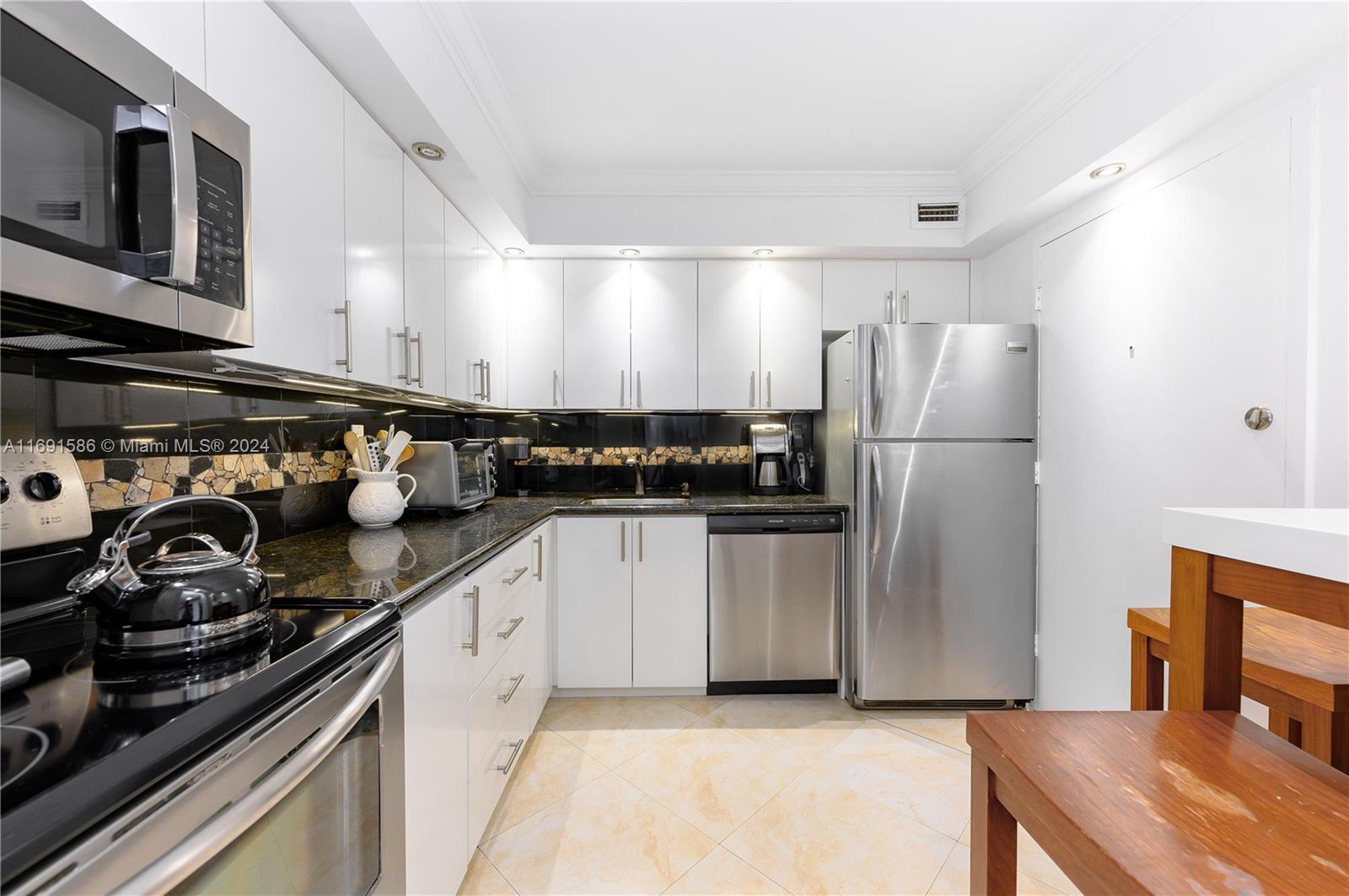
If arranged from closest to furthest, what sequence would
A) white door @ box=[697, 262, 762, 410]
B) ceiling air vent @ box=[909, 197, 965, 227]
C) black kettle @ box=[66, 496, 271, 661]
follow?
black kettle @ box=[66, 496, 271, 661] < ceiling air vent @ box=[909, 197, 965, 227] < white door @ box=[697, 262, 762, 410]

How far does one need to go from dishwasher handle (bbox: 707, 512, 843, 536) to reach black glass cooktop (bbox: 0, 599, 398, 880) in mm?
1832

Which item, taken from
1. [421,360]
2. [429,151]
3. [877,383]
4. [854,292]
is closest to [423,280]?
[421,360]

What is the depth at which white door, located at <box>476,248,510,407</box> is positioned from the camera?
2.55m

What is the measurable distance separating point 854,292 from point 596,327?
140cm

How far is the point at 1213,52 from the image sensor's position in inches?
60.0

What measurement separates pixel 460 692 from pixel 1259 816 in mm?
1465

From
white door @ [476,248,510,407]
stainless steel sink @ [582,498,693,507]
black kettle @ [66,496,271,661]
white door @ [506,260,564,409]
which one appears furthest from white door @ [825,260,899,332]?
black kettle @ [66,496,271,661]

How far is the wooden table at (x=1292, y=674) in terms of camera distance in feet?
3.27

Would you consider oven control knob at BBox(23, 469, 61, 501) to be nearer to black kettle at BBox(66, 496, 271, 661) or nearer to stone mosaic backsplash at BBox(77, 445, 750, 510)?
stone mosaic backsplash at BBox(77, 445, 750, 510)

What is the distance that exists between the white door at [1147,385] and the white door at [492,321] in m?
2.56

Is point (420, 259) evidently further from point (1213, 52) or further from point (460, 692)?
point (1213, 52)

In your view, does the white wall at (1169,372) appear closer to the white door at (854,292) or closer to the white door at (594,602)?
the white door at (854,292)

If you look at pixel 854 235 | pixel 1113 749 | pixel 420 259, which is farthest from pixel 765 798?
pixel 854 235

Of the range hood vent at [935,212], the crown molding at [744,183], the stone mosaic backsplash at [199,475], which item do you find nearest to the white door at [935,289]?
the range hood vent at [935,212]
